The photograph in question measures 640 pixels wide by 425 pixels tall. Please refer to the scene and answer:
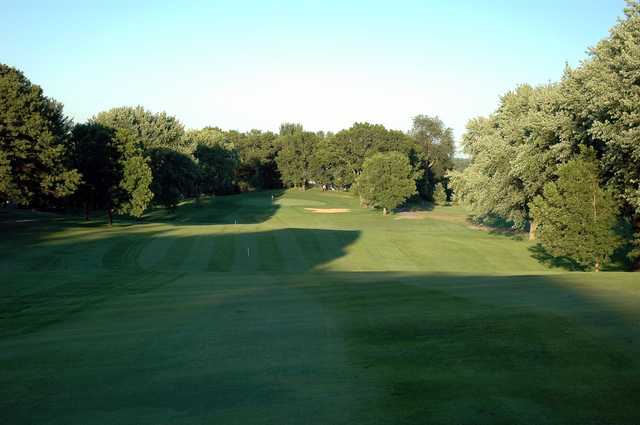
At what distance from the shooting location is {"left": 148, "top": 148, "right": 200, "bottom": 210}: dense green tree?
73.2m

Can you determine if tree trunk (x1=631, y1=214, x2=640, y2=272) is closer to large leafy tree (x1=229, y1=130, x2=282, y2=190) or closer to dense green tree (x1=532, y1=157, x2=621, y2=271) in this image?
dense green tree (x1=532, y1=157, x2=621, y2=271)

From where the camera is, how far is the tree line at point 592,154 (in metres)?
27.8

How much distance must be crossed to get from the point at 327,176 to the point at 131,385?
414 ft

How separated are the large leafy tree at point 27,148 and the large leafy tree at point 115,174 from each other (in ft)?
34.5

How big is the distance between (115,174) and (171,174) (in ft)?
56.3

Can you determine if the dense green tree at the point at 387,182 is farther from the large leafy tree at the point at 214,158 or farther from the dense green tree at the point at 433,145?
the dense green tree at the point at 433,145

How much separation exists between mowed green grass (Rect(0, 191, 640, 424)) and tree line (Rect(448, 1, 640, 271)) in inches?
544

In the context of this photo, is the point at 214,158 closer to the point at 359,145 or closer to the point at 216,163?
the point at 216,163

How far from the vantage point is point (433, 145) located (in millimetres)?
135125

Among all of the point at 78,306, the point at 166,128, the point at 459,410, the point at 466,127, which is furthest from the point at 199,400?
the point at 166,128

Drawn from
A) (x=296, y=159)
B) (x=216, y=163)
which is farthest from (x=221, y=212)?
(x=296, y=159)

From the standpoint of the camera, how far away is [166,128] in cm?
8119

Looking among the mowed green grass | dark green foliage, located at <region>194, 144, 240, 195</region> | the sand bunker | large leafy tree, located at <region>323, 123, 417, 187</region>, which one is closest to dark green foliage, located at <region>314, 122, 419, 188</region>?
large leafy tree, located at <region>323, 123, 417, 187</region>

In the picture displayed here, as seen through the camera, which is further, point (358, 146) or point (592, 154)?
point (358, 146)
